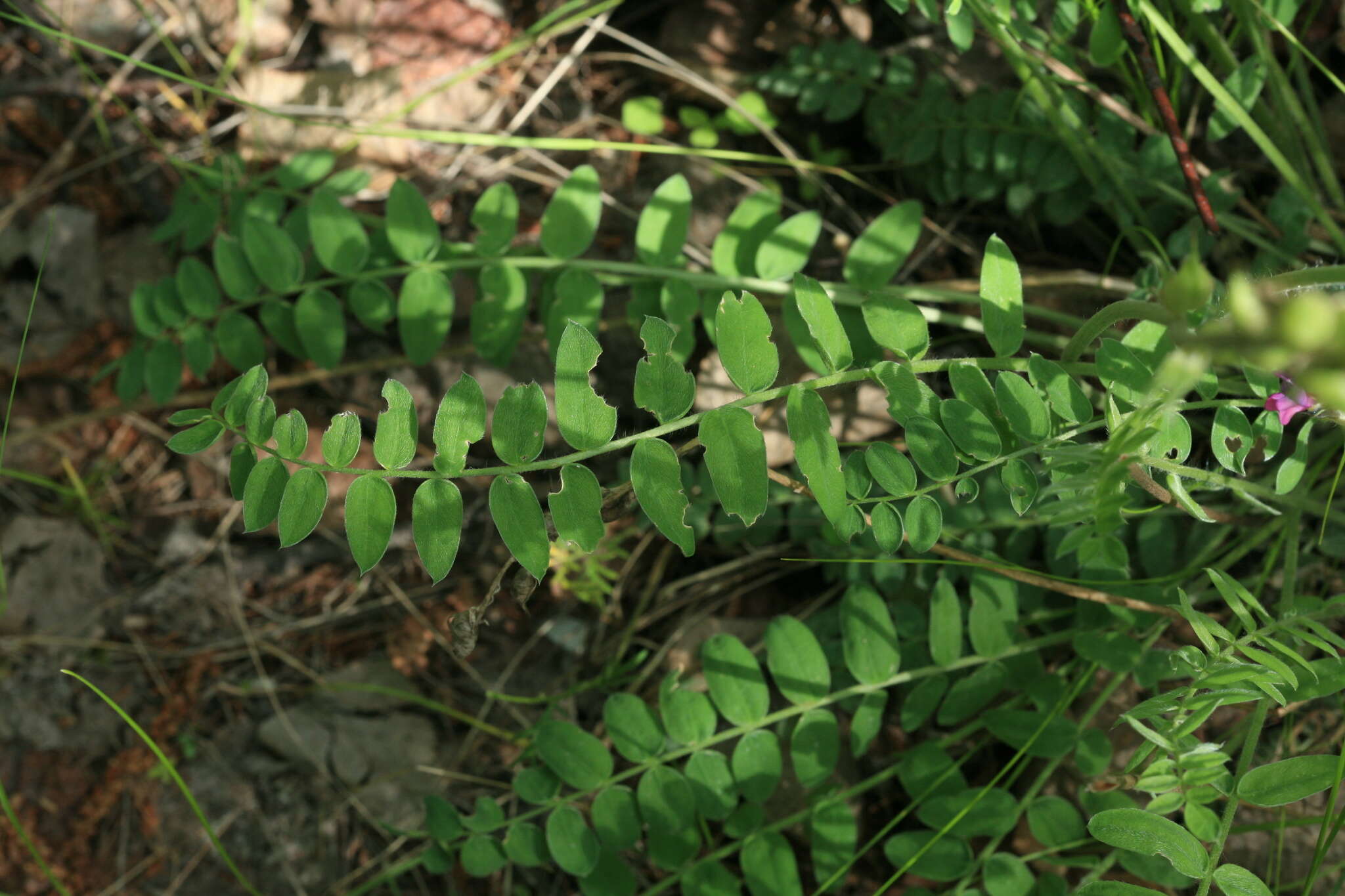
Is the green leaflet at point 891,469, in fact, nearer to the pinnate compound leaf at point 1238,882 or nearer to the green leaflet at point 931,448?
the green leaflet at point 931,448

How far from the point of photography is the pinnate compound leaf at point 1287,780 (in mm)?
1451

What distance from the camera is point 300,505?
1528 millimetres

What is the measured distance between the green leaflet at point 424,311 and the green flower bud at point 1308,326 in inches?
68.0

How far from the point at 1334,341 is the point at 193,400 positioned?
2.69 m

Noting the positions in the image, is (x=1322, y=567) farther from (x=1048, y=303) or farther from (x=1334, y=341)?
(x=1334, y=341)

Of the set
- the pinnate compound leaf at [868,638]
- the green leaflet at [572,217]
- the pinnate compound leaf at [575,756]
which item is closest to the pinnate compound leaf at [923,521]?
the pinnate compound leaf at [868,638]

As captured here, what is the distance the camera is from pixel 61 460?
2.80 m

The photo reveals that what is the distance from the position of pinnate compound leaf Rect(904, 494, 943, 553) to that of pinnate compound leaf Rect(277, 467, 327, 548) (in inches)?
35.1

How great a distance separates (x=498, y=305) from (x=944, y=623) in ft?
3.63

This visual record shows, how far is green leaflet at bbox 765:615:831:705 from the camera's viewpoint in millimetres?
1912

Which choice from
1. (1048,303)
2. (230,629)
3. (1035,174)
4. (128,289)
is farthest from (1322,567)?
(128,289)

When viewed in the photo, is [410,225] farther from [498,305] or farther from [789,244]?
[789,244]

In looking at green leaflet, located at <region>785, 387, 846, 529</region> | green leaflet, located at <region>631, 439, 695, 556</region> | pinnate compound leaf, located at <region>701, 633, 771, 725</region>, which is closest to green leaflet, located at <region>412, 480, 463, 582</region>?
green leaflet, located at <region>631, 439, 695, 556</region>

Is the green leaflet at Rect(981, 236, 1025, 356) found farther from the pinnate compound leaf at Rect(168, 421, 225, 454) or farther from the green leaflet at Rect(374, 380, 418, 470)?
the pinnate compound leaf at Rect(168, 421, 225, 454)
